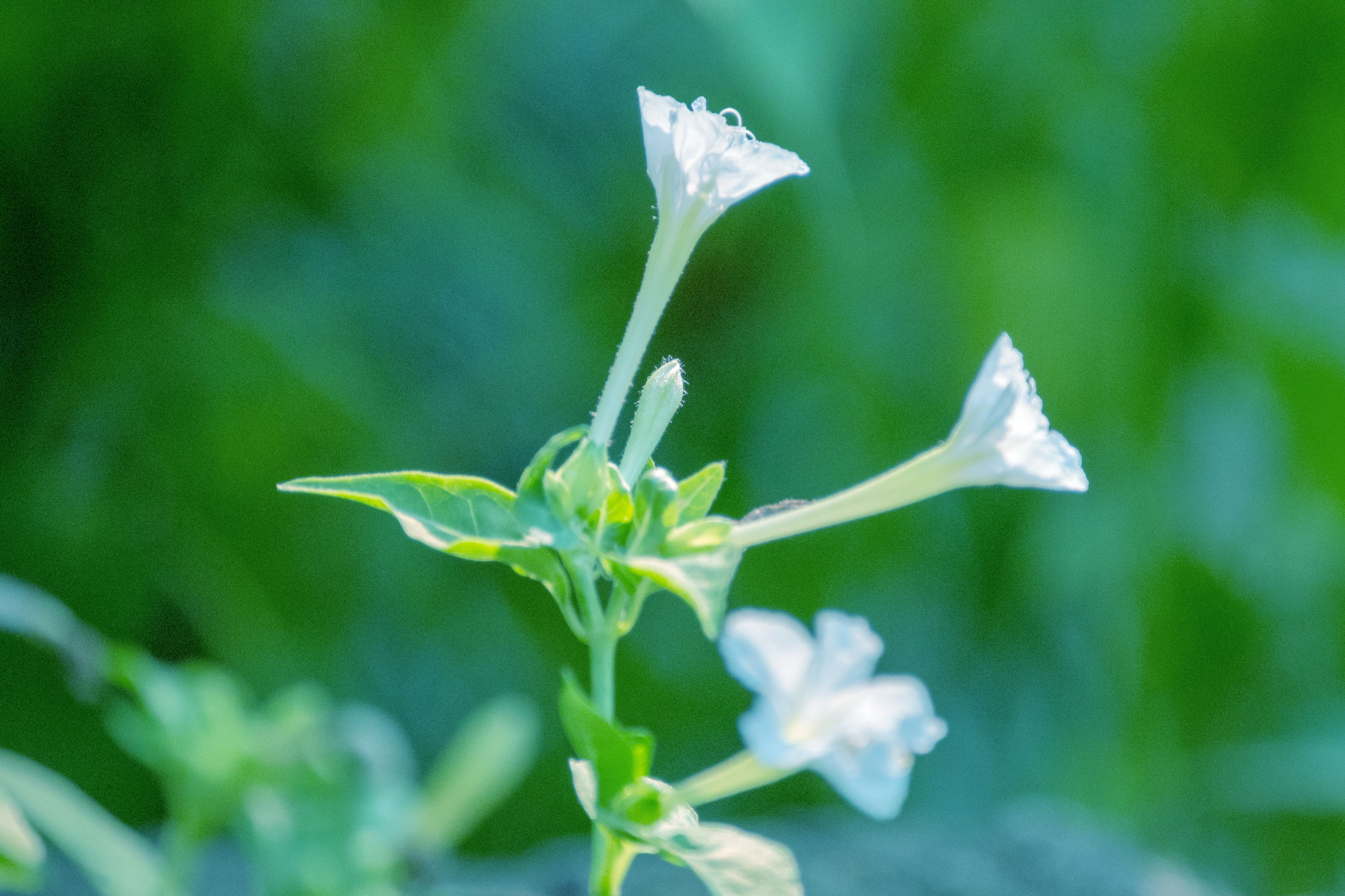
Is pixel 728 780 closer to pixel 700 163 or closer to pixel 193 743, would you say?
pixel 700 163

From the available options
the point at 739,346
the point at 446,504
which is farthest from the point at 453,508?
the point at 739,346

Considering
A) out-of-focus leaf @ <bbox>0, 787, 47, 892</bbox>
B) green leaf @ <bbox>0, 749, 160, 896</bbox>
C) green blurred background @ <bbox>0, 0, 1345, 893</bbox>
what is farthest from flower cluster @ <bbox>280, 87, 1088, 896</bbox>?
green blurred background @ <bbox>0, 0, 1345, 893</bbox>

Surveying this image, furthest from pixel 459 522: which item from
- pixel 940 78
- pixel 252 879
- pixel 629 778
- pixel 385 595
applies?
pixel 940 78

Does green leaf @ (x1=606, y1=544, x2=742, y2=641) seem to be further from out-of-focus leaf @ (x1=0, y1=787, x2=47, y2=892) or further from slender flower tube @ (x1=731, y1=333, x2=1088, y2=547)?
out-of-focus leaf @ (x1=0, y1=787, x2=47, y2=892)

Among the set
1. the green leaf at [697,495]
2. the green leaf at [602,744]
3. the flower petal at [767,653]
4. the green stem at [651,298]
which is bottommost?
the green leaf at [602,744]

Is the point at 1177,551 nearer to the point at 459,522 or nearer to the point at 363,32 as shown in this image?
the point at 363,32

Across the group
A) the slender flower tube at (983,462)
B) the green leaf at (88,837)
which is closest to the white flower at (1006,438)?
the slender flower tube at (983,462)

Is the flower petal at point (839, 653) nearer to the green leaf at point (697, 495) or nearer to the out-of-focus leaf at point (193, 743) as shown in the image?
the green leaf at point (697, 495)
